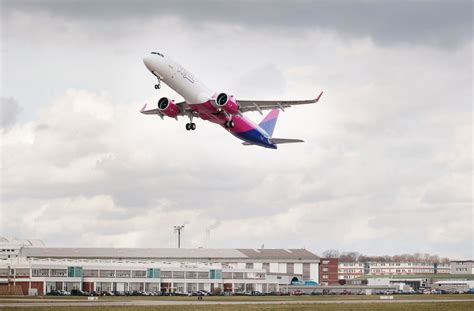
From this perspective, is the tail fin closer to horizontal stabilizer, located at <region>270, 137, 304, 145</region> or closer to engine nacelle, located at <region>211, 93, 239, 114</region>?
horizontal stabilizer, located at <region>270, 137, 304, 145</region>

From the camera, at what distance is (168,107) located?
370ft

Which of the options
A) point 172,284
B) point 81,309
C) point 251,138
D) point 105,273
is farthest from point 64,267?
point 81,309

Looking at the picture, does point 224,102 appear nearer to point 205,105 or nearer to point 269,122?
point 205,105

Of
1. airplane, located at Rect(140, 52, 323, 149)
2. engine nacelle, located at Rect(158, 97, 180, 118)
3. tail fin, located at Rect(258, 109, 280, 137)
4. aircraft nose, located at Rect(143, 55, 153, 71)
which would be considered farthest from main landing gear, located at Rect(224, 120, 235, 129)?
tail fin, located at Rect(258, 109, 280, 137)

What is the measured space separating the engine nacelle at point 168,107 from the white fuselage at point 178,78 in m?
6.57

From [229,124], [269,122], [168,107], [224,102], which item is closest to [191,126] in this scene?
[168,107]

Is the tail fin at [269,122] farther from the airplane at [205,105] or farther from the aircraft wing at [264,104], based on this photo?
the aircraft wing at [264,104]

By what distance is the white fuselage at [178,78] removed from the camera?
10050cm

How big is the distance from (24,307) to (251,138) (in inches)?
1600

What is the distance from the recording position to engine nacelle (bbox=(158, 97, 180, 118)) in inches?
4446

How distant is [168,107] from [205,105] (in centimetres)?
805

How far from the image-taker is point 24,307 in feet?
315

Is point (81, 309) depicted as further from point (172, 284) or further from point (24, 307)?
point (172, 284)

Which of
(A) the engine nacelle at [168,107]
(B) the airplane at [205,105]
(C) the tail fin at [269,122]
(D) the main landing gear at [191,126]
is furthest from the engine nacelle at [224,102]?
(C) the tail fin at [269,122]
